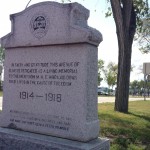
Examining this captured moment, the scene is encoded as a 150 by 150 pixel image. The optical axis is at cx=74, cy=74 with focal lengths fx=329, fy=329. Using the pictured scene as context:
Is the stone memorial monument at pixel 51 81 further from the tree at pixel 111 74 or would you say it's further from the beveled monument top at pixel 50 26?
the tree at pixel 111 74

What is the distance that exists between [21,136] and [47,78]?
110 centimetres

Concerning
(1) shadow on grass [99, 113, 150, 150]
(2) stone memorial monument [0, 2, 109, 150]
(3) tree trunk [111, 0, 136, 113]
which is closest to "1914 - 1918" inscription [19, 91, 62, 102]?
(2) stone memorial monument [0, 2, 109, 150]

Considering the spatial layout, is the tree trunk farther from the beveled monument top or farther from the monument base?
the monument base

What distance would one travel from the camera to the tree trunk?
1316 centimetres

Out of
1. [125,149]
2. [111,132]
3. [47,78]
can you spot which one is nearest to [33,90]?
[47,78]

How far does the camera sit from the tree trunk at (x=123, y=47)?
43.2 feet

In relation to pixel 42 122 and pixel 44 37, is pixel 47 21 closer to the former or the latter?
pixel 44 37

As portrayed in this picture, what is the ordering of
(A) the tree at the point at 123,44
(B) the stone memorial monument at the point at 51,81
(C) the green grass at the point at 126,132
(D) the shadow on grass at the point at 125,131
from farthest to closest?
(A) the tree at the point at 123,44, (D) the shadow on grass at the point at 125,131, (C) the green grass at the point at 126,132, (B) the stone memorial monument at the point at 51,81

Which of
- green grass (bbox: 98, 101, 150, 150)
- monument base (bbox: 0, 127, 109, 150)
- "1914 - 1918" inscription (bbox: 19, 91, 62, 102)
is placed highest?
"1914 - 1918" inscription (bbox: 19, 91, 62, 102)

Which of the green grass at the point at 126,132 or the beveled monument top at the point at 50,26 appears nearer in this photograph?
the beveled monument top at the point at 50,26

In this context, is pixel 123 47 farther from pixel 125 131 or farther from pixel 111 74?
pixel 111 74

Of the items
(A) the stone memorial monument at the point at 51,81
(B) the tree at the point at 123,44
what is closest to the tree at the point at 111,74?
(B) the tree at the point at 123,44

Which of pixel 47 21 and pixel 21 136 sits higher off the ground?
pixel 47 21

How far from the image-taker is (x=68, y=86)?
5500 millimetres
